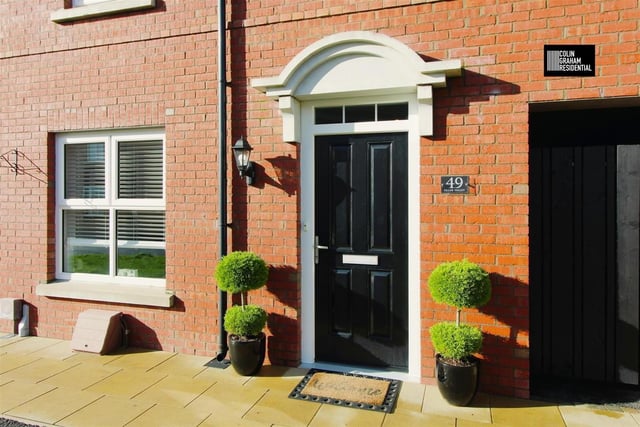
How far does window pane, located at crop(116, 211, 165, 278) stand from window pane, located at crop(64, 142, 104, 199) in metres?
0.45

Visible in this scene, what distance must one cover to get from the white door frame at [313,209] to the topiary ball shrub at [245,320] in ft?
1.55

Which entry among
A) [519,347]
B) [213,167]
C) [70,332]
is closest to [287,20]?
[213,167]

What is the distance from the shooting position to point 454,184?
12.0 ft

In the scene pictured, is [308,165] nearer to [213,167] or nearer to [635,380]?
[213,167]

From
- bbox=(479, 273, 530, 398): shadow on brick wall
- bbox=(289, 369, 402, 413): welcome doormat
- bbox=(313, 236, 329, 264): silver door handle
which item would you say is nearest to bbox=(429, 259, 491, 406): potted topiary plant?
bbox=(479, 273, 530, 398): shadow on brick wall

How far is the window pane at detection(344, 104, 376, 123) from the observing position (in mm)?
3993

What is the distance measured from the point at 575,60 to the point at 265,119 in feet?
8.71

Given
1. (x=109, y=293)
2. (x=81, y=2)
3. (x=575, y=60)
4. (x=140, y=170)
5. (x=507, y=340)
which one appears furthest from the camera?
(x=81, y=2)

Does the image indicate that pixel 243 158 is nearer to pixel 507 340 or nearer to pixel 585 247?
pixel 507 340

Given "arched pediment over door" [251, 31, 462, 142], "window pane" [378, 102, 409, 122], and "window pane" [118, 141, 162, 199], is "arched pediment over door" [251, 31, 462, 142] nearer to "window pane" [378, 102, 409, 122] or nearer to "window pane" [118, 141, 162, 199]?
"window pane" [378, 102, 409, 122]

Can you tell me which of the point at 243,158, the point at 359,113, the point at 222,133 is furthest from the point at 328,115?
the point at 222,133

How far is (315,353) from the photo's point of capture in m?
4.19

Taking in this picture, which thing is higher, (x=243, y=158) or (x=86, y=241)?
(x=243, y=158)

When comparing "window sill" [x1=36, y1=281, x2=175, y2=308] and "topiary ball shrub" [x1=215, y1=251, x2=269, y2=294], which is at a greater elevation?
"topiary ball shrub" [x1=215, y1=251, x2=269, y2=294]
